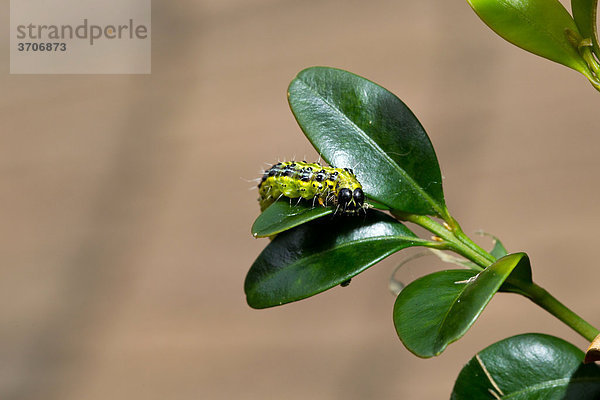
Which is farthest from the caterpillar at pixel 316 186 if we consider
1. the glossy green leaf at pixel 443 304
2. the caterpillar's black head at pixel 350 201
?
the glossy green leaf at pixel 443 304

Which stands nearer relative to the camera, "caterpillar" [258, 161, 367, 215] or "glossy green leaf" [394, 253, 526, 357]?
"glossy green leaf" [394, 253, 526, 357]

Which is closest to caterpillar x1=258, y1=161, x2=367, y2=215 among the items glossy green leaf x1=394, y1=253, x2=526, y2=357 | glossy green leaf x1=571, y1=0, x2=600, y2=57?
glossy green leaf x1=394, y1=253, x2=526, y2=357

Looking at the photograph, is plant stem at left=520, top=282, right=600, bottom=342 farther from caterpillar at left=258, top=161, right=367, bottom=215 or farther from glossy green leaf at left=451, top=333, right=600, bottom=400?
caterpillar at left=258, top=161, right=367, bottom=215

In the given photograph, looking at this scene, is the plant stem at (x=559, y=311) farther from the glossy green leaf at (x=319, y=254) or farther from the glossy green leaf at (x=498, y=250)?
the glossy green leaf at (x=498, y=250)

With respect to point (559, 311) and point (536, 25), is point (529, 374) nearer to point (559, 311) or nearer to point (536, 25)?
point (559, 311)

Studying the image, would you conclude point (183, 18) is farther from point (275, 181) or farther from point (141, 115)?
point (275, 181)

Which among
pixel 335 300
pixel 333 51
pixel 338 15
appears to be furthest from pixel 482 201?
pixel 338 15

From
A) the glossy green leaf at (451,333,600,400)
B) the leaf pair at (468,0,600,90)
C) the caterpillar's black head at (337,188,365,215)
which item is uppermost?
the leaf pair at (468,0,600,90)
